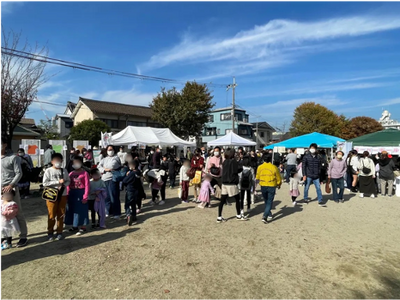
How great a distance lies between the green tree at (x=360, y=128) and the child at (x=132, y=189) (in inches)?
1598

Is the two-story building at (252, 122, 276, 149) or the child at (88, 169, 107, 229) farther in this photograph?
the two-story building at (252, 122, 276, 149)

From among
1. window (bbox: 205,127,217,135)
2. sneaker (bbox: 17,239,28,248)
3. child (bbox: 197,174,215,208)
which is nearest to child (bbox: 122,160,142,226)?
sneaker (bbox: 17,239,28,248)

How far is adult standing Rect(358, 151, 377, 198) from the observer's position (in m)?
9.09

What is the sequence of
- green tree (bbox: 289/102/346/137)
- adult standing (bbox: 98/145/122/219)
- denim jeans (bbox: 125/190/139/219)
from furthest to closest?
1. green tree (bbox: 289/102/346/137)
2. adult standing (bbox: 98/145/122/219)
3. denim jeans (bbox: 125/190/139/219)

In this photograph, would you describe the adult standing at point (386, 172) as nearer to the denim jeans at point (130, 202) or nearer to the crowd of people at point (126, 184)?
the crowd of people at point (126, 184)

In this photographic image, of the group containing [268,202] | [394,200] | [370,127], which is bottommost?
[394,200]

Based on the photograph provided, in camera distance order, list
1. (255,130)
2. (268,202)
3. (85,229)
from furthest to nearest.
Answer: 1. (255,130)
2. (268,202)
3. (85,229)

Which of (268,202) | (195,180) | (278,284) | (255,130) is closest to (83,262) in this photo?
(278,284)

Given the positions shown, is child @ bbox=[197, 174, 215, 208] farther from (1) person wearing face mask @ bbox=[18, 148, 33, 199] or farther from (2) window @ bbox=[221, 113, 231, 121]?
(2) window @ bbox=[221, 113, 231, 121]

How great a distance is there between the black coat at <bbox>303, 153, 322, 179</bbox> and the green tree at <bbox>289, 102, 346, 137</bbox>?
30002 millimetres

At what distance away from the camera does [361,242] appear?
4758 millimetres

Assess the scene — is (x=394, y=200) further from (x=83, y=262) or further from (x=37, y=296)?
(x=37, y=296)

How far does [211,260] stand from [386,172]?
28.3ft

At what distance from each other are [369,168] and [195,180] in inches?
248
